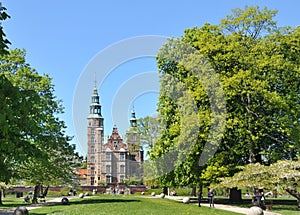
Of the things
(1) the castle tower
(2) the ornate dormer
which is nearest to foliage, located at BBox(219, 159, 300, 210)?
(1) the castle tower

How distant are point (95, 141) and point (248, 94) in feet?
260

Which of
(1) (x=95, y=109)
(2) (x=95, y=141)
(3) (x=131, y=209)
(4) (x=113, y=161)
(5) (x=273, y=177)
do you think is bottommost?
(3) (x=131, y=209)

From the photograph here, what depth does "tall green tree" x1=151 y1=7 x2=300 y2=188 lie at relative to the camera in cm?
2758

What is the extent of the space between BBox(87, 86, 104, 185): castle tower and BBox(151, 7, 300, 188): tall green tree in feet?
222

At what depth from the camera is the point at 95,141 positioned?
342 feet

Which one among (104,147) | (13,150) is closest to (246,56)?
(13,150)

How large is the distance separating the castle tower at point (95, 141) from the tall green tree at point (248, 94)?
67.7 meters

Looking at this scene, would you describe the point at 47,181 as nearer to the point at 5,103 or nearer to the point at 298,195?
the point at 298,195

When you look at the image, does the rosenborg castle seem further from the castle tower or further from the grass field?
the grass field

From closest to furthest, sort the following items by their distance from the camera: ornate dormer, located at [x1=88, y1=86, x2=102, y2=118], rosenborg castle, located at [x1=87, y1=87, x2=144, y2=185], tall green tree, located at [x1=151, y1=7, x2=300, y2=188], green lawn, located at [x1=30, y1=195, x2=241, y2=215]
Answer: green lawn, located at [x1=30, y1=195, x2=241, y2=215], tall green tree, located at [x1=151, y1=7, x2=300, y2=188], rosenborg castle, located at [x1=87, y1=87, x2=144, y2=185], ornate dormer, located at [x1=88, y1=86, x2=102, y2=118]

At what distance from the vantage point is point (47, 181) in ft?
107

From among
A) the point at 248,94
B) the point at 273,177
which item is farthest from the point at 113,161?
the point at 273,177

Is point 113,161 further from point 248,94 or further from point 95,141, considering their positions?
point 248,94

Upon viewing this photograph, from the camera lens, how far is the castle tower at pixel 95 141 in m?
97.7
